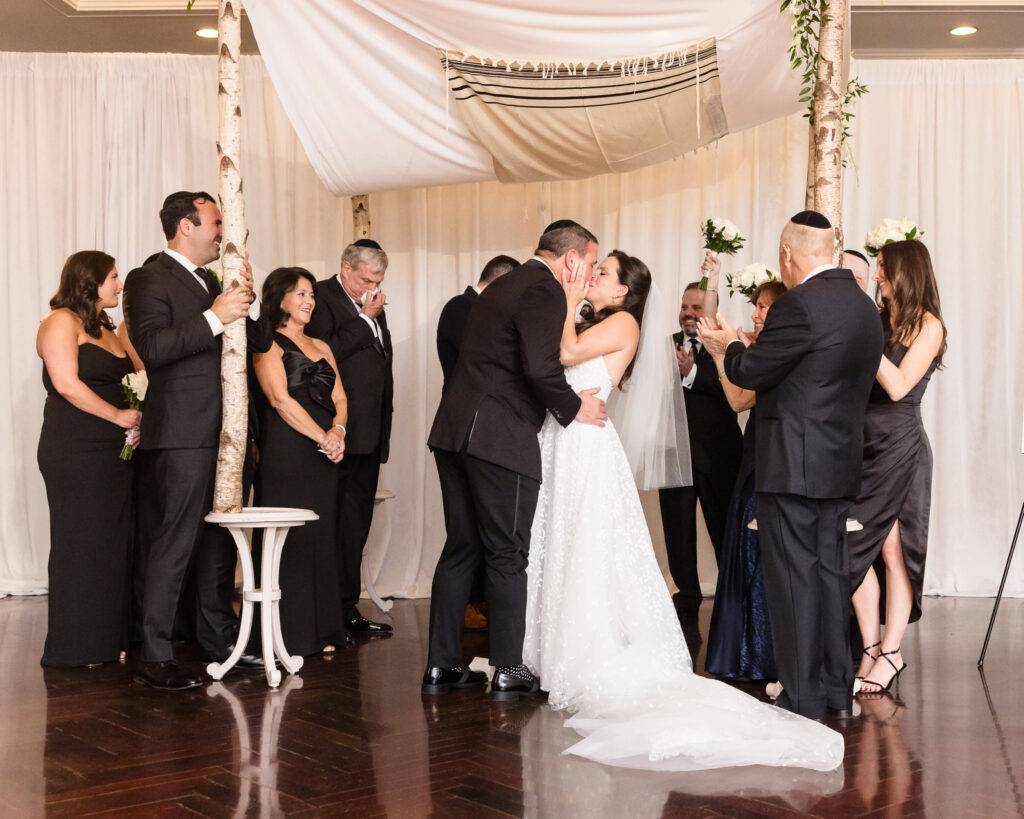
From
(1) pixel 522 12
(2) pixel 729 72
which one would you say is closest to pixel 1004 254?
(2) pixel 729 72

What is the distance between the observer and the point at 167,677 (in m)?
4.45

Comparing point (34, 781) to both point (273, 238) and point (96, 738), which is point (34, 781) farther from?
point (273, 238)

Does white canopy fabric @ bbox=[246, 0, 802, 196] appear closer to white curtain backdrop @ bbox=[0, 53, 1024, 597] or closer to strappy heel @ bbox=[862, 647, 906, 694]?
white curtain backdrop @ bbox=[0, 53, 1024, 597]

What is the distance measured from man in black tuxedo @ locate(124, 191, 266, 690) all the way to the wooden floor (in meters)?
0.28

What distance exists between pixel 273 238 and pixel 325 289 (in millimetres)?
1885

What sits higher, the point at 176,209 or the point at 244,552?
the point at 176,209

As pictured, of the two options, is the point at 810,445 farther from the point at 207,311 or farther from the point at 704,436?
the point at 704,436

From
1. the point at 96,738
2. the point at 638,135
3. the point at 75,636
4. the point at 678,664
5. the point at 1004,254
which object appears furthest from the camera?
the point at 1004,254

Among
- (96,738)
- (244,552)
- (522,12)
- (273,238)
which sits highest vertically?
(522,12)

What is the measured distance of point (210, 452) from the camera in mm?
4547

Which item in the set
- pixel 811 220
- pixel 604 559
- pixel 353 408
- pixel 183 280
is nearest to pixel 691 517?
pixel 353 408

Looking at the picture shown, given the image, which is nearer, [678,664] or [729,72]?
[678,664]

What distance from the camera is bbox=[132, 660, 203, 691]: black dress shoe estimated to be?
4422mm

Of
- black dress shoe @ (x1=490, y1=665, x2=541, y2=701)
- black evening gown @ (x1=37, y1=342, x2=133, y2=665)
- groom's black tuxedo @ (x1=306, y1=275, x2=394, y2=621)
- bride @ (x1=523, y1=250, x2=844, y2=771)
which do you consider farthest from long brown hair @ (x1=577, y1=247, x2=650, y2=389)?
black evening gown @ (x1=37, y1=342, x2=133, y2=665)
